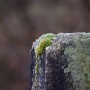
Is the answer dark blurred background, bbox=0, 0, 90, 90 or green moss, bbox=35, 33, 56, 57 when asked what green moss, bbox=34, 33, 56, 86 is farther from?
dark blurred background, bbox=0, 0, 90, 90

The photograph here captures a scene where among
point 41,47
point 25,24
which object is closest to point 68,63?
point 41,47

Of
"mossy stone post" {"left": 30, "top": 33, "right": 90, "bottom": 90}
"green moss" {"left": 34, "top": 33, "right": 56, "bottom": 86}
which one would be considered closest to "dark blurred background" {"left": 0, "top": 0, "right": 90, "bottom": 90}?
"green moss" {"left": 34, "top": 33, "right": 56, "bottom": 86}

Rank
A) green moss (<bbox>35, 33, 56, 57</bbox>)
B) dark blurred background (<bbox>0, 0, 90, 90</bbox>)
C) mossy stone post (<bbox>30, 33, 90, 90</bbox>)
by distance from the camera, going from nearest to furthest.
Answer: mossy stone post (<bbox>30, 33, 90, 90</bbox>), green moss (<bbox>35, 33, 56, 57</bbox>), dark blurred background (<bbox>0, 0, 90, 90</bbox>)

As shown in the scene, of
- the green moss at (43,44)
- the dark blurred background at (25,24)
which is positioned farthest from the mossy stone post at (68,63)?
the dark blurred background at (25,24)

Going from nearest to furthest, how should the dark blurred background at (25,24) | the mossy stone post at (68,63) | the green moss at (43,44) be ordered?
1. the mossy stone post at (68,63)
2. the green moss at (43,44)
3. the dark blurred background at (25,24)

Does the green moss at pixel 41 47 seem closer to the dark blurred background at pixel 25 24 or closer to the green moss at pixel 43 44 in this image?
the green moss at pixel 43 44

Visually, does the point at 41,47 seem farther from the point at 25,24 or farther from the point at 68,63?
the point at 25,24

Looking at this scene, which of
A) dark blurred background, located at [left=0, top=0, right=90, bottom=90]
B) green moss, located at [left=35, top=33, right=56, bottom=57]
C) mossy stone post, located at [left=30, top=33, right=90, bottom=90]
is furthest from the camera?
dark blurred background, located at [left=0, top=0, right=90, bottom=90]
